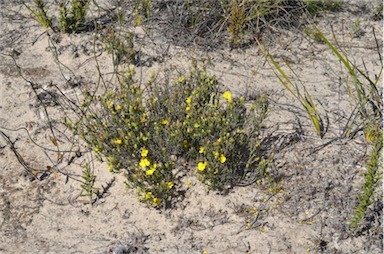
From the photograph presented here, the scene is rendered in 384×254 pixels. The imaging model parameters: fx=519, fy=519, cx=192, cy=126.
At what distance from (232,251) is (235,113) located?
2.79ft

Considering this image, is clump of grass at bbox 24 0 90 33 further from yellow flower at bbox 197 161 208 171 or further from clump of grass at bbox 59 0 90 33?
yellow flower at bbox 197 161 208 171

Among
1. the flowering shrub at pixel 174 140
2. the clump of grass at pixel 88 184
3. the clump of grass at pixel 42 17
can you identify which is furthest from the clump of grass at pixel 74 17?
the clump of grass at pixel 88 184

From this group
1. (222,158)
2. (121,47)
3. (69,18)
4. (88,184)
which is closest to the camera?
(222,158)

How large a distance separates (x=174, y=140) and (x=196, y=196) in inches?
15.2

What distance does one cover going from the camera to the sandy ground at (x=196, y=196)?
3.04m

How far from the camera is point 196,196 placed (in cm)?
323

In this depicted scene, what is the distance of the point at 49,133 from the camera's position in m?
3.66

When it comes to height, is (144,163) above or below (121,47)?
below

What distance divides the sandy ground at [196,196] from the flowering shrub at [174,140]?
149 mm

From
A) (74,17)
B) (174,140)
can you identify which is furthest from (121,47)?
(174,140)

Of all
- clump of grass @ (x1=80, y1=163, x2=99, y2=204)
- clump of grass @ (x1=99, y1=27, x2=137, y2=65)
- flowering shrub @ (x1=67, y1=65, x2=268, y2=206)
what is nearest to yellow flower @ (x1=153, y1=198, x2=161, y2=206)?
flowering shrub @ (x1=67, y1=65, x2=268, y2=206)

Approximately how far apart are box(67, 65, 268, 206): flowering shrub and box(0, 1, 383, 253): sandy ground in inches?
A: 5.9

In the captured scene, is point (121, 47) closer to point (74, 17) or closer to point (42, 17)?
point (74, 17)

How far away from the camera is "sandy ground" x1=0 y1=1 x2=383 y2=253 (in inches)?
119
